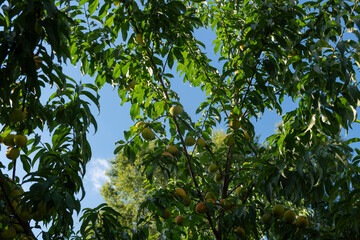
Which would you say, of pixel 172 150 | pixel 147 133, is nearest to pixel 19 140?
pixel 147 133

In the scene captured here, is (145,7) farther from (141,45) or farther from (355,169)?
(355,169)

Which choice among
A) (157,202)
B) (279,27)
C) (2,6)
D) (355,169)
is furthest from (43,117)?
(355,169)

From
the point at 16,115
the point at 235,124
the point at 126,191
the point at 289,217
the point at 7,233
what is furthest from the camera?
the point at 126,191

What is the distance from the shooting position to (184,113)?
7.26ft

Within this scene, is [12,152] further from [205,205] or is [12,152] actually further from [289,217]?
[289,217]

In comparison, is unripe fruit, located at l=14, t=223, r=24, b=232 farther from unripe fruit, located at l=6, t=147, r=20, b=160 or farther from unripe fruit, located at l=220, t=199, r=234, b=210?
unripe fruit, located at l=220, t=199, r=234, b=210

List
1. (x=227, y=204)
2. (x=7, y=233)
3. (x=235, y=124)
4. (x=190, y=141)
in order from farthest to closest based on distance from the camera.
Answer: (x=190, y=141), (x=235, y=124), (x=227, y=204), (x=7, y=233)

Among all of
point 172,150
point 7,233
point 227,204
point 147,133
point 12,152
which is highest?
point 147,133

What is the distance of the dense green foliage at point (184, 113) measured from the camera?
1.40m

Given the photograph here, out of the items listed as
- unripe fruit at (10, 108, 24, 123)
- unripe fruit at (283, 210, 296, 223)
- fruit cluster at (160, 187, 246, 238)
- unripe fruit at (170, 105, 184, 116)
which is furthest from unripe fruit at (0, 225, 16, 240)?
unripe fruit at (283, 210, 296, 223)

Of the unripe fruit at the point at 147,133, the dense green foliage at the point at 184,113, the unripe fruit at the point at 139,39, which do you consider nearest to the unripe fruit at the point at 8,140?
the dense green foliage at the point at 184,113

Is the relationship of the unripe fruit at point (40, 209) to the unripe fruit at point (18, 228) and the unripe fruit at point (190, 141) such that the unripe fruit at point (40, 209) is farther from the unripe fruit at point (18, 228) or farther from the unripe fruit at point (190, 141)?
the unripe fruit at point (190, 141)

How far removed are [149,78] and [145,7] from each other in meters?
0.56

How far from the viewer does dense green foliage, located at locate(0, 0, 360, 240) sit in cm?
140
